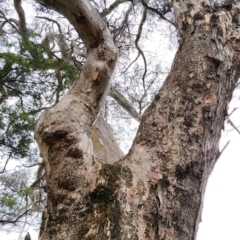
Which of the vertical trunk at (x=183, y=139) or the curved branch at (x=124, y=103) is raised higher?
the curved branch at (x=124, y=103)

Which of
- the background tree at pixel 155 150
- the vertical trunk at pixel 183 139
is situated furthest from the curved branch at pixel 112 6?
the vertical trunk at pixel 183 139

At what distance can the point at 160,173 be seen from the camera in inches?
25.5

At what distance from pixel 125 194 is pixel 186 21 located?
626mm

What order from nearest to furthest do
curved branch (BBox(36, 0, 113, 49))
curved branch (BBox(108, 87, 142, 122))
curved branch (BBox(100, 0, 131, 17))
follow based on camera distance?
curved branch (BBox(36, 0, 113, 49)) < curved branch (BBox(100, 0, 131, 17)) < curved branch (BBox(108, 87, 142, 122))

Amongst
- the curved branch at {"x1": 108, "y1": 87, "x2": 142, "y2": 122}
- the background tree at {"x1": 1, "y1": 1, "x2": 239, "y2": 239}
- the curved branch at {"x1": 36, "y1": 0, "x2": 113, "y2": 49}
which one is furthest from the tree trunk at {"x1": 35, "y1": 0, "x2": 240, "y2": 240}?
the curved branch at {"x1": 108, "y1": 87, "x2": 142, "y2": 122}

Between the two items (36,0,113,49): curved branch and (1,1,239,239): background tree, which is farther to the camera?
(36,0,113,49): curved branch

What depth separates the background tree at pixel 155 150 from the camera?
588mm

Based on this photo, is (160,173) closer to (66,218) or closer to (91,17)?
(66,218)

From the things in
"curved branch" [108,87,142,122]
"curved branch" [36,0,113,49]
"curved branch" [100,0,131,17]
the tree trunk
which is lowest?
the tree trunk

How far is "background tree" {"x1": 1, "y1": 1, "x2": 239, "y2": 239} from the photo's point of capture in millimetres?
588

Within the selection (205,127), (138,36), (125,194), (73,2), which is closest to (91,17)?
(73,2)

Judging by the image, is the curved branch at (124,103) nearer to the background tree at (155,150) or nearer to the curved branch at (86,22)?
the curved branch at (86,22)

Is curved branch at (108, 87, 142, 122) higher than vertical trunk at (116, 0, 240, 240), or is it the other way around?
curved branch at (108, 87, 142, 122)

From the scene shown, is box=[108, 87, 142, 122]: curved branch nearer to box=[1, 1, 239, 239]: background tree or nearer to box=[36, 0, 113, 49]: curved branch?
box=[36, 0, 113, 49]: curved branch
